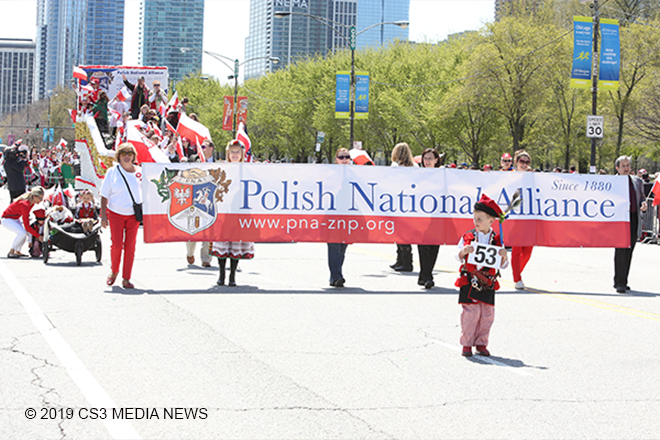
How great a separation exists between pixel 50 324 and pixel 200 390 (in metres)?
2.97

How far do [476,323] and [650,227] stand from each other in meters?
18.5

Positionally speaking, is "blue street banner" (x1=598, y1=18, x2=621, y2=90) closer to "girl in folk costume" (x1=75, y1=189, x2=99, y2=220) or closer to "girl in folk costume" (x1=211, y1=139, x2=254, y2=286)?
"girl in folk costume" (x1=75, y1=189, x2=99, y2=220)

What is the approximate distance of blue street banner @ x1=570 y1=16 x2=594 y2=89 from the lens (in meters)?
26.8

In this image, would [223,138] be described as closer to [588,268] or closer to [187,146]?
[187,146]

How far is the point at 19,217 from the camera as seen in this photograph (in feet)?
47.4

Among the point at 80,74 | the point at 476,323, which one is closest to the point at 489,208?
the point at 476,323

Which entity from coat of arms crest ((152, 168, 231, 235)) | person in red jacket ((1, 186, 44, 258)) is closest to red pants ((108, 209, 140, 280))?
coat of arms crest ((152, 168, 231, 235))

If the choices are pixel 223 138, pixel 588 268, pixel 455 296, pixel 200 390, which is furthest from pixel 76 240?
pixel 223 138

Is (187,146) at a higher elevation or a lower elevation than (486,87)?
lower

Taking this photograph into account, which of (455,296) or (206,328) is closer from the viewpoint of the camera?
(206,328)

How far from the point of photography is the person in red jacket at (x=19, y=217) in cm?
Result: 1402

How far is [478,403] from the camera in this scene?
5562 mm

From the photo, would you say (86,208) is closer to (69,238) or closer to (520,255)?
(69,238)

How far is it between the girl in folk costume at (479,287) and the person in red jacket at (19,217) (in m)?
9.36
